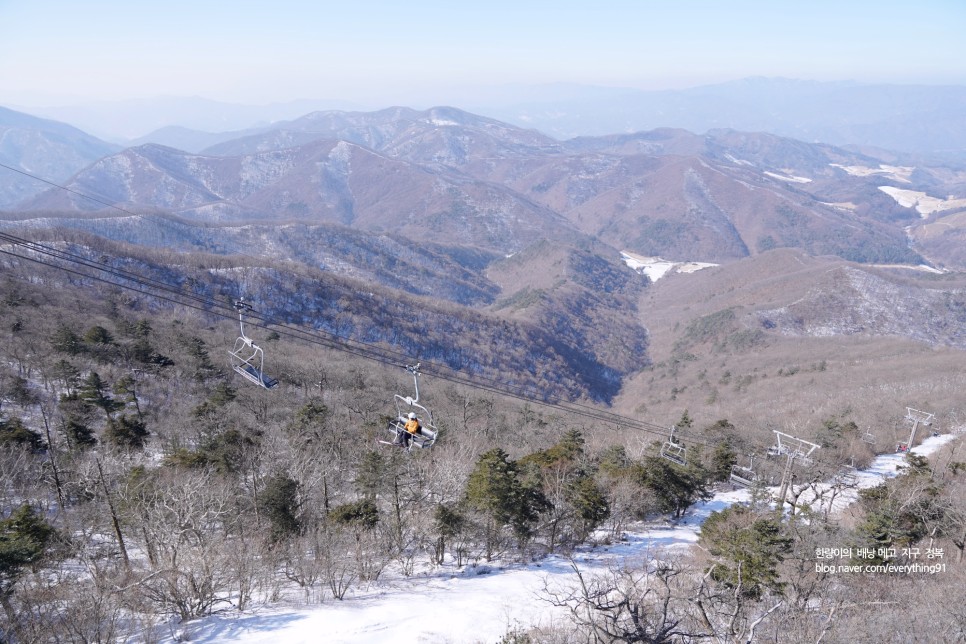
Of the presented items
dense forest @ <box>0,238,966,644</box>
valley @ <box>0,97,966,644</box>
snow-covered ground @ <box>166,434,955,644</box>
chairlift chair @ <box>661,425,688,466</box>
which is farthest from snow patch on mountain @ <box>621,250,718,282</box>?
snow-covered ground @ <box>166,434,955,644</box>

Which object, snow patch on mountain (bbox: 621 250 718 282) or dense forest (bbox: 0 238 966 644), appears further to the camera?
snow patch on mountain (bbox: 621 250 718 282)

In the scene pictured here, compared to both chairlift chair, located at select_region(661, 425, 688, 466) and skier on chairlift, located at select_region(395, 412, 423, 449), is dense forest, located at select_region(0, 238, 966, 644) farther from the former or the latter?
skier on chairlift, located at select_region(395, 412, 423, 449)

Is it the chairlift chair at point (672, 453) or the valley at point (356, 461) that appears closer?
the valley at point (356, 461)

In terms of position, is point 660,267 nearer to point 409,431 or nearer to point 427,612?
point 427,612

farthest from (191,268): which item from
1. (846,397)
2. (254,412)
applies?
(846,397)

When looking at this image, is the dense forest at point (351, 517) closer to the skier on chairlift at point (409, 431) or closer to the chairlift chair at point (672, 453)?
the chairlift chair at point (672, 453)

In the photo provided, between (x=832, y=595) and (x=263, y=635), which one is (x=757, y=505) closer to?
(x=832, y=595)

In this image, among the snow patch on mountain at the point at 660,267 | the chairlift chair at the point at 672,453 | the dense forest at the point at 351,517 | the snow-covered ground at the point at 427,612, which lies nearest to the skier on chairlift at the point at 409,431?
the snow-covered ground at the point at 427,612
